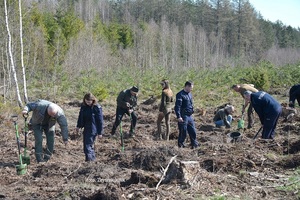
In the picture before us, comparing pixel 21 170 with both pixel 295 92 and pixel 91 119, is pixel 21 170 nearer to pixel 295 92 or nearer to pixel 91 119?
pixel 91 119

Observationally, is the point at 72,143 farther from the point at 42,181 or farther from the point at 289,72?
the point at 289,72

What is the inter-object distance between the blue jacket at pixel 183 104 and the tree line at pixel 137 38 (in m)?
11.5

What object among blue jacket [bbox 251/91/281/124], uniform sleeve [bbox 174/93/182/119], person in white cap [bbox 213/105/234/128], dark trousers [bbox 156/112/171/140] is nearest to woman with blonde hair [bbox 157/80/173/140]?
dark trousers [bbox 156/112/171/140]

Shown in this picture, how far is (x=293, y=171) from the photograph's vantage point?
6.59 metres

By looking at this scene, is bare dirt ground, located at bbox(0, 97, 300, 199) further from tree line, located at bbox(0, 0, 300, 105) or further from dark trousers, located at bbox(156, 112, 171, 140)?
tree line, located at bbox(0, 0, 300, 105)

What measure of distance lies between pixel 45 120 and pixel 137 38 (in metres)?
44.3

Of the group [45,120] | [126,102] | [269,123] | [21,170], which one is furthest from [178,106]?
[21,170]

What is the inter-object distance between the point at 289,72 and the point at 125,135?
21.9 metres

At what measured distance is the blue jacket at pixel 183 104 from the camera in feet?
32.1

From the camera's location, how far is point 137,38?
52062 millimetres

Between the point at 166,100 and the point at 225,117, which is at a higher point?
the point at 166,100

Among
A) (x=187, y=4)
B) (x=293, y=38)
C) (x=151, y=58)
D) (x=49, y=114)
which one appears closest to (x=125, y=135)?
(x=49, y=114)

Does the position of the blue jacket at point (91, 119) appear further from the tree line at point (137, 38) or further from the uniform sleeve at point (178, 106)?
the tree line at point (137, 38)

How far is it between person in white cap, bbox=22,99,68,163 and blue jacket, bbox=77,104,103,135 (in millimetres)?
366
